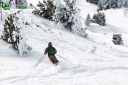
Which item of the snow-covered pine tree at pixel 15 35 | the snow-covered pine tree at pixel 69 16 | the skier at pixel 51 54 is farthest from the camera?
the snow-covered pine tree at pixel 69 16

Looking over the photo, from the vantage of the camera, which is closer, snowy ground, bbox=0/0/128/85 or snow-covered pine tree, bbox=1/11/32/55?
snowy ground, bbox=0/0/128/85

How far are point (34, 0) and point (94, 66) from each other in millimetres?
94694

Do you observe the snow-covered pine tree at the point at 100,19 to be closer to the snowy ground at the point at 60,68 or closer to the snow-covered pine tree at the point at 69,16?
the snow-covered pine tree at the point at 69,16

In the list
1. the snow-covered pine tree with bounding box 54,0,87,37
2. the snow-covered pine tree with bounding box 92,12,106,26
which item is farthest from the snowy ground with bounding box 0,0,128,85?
the snow-covered pine tree with bounding box 92,12,106,26

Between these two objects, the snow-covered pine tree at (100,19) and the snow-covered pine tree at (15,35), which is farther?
the snow-covered pine tree at (100,19)

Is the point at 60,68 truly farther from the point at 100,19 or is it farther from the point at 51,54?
the point at 100,19

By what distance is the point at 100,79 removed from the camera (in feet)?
50.5

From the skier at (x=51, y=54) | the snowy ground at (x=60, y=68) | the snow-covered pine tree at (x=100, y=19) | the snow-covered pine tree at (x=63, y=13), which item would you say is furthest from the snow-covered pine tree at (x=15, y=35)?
the snow-covered pine tree at (x=100, y=19)

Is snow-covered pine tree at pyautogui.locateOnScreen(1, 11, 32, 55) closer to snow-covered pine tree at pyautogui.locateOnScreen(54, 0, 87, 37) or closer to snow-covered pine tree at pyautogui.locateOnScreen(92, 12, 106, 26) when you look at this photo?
snow-covered pine tree at pyautogui.locateOnScreen(54, 0, 87, 37)

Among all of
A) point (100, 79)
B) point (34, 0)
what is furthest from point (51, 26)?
point (34, 0)

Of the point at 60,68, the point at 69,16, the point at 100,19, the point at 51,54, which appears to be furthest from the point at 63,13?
the point at 100,19

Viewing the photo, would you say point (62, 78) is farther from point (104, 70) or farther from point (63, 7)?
point (63, 7)

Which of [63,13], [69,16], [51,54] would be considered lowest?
[51,54]

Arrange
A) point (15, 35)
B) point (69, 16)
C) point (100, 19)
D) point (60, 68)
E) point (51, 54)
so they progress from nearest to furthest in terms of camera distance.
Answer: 1. point (60, 68)
2. point (51, 54)
3. point (15, 35)
4. point (69, 16)
5. point (100, 19)
